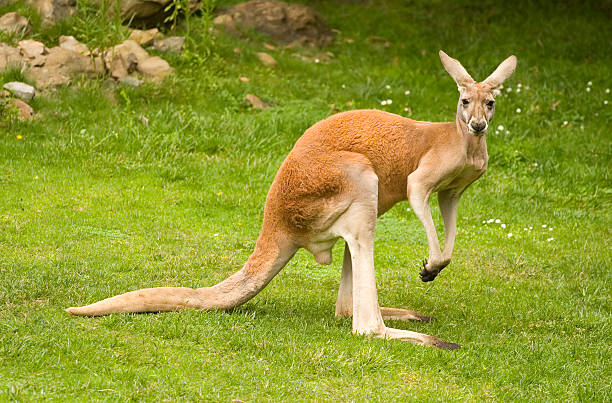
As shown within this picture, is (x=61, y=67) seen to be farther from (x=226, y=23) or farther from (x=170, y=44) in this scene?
(x=226, y=23)

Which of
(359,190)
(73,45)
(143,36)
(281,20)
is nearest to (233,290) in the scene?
(359,190)

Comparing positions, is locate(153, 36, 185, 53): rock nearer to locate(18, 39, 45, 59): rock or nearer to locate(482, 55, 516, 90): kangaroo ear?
locate(18, 39, 45, 59): rock

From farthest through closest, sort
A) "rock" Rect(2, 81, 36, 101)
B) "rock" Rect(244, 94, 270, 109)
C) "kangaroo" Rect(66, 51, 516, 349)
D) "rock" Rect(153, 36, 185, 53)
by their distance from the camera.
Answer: "rock" Rect(153, 36, 185, 53) < "rock" Rect(244, 94, 270, 109) < "rock" Rect(2, 81, 36, 101) < "kangaroo" Rect(66, 51, 516, 349)

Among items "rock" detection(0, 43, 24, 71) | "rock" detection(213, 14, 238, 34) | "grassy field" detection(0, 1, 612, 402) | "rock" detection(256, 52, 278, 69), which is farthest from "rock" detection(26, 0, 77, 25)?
"rock" detection(256, 52, 278, 69)

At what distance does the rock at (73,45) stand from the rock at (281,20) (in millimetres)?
2823

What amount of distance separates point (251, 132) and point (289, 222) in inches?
185

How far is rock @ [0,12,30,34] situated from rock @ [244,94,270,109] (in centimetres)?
292

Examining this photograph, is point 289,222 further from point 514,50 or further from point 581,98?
point 514,50

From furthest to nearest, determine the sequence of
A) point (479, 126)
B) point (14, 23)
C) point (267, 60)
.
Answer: point (267, 60), point (14, 23), point (479, 126)

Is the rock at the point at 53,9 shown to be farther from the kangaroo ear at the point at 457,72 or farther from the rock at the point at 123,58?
the kangaroo ear at the point at 457,72

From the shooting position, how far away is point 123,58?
11.1m

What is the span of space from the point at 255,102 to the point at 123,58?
1.70 m

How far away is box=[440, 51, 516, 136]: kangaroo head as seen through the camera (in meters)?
5.47

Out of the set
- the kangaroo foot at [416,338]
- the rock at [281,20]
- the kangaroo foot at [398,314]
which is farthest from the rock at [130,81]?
the kangaroo foot at [416,338]
